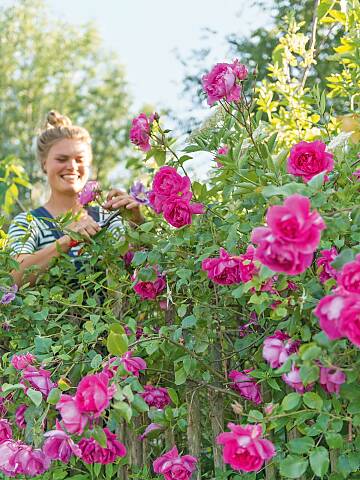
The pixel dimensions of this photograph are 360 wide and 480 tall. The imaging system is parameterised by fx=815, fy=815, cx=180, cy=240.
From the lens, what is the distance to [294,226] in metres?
1.17

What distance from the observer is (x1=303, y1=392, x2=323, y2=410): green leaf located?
1486 millimetres

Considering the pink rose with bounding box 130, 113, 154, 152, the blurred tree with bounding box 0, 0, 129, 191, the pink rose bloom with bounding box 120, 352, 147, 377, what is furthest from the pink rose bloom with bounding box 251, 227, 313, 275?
the blurred tree with bounding box 0, 0, 129, 191

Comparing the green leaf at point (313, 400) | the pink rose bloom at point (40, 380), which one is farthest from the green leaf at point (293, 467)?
the pink rose bloom at point (40, 380)

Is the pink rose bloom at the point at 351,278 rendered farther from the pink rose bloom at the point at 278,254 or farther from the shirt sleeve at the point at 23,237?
the shirt sleeve at the point at 23,237

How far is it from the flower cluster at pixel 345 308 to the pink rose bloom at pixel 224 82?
2.21 feet

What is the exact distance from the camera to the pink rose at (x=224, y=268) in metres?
1.72

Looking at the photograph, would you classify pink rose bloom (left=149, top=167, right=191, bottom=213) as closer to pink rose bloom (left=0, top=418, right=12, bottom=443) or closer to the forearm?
pink rose bloom (left=0, top=418, right=12, bottom=443)

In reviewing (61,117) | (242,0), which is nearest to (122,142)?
(242,0)

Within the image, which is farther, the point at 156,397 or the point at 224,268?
the point at 156,397

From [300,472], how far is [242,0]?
14.5 feet

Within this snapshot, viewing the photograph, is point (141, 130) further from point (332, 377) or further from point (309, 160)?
point (332, 377)

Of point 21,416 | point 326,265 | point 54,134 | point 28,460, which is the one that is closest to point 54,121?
point 54,134

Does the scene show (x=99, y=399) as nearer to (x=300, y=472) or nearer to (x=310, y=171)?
(x=300, y=472)

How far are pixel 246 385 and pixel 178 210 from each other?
18.5 inches
